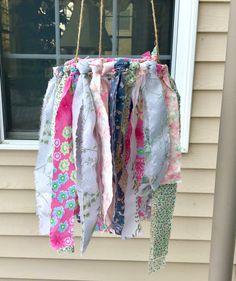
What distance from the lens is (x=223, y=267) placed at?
4.17ft

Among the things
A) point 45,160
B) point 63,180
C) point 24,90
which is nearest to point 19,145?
point 24,90

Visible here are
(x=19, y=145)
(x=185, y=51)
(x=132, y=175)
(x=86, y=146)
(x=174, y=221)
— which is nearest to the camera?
(x=86, y=146)

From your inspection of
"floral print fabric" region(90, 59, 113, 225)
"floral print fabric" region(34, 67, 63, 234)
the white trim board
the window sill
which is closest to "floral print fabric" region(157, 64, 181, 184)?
"floral print fabric" region(90, 59, 113, 225)

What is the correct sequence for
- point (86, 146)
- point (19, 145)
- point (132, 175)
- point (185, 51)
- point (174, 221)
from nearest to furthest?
point (86, 146) → point (132, 175) → point (185, 51) → point (19, 145) → point (174, 221)

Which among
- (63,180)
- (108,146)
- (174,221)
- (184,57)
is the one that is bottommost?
(174,221)

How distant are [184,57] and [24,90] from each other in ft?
2.62

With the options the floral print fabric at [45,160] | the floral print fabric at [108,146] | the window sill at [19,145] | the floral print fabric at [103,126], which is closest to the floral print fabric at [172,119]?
the floral print fabric at [108,146]

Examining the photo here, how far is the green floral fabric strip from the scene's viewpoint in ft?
3.87

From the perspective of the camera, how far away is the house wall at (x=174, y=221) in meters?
1.76

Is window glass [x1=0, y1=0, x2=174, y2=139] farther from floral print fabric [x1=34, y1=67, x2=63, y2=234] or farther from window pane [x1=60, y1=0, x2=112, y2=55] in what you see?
floral print fabric [x1=34, y1=67, x2=63, y2=234]

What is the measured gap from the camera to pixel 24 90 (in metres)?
1.88

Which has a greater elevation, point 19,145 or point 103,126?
point 103,126

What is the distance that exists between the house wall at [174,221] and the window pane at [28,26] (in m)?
0.51

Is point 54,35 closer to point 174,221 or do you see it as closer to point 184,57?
A: point 184,57
